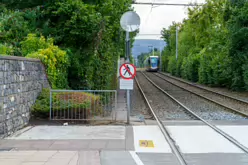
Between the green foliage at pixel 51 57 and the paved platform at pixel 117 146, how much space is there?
2.69 meters

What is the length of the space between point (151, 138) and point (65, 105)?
10.4ft

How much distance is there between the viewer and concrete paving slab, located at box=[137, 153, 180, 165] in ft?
19.9

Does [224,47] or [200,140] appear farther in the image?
[224,47]

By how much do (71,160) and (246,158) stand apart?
3.28 metres

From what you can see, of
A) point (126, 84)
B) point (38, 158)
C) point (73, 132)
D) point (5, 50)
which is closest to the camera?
point (38, 158)

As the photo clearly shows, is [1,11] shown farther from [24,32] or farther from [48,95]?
[48,95]

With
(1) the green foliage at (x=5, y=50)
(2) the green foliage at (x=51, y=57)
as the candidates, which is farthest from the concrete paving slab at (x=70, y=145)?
(2) the green foliage at (x=51, y=57)

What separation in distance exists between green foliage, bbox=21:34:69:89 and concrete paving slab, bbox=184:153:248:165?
6371mm

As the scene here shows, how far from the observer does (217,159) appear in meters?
6.24

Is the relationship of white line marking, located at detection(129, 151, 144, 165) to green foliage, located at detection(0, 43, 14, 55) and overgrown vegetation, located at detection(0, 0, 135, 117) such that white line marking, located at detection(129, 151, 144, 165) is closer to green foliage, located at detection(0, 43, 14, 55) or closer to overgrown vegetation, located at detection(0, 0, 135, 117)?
green foliage, located at detection(0, 43, 14, 55)

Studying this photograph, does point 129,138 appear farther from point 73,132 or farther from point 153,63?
point 153,63

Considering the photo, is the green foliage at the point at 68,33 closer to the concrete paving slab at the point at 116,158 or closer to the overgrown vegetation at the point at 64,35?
the overgrown vegetation at the point at 64,35

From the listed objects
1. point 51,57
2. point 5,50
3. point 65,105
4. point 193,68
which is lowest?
point 65,105

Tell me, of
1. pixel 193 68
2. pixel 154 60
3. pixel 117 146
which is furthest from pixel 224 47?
pixel 154 60
